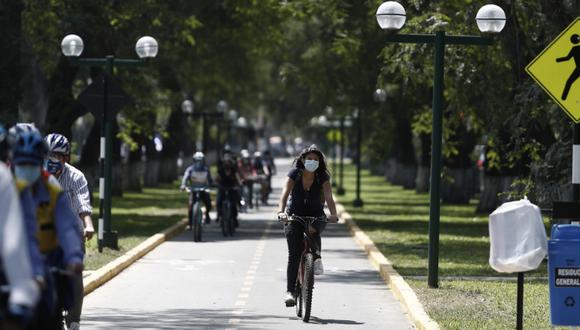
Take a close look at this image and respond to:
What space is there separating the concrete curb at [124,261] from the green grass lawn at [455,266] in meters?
4.01

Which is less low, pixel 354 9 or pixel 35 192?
pixel 354 9

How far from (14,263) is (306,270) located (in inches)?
332

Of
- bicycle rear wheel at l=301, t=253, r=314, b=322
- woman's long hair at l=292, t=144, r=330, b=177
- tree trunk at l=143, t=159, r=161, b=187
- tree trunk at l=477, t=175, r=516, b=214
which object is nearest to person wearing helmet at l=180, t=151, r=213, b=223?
tree trunk at l=477, t=175, r=516, b=214

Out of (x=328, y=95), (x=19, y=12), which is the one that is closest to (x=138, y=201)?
(x=328, y=95)

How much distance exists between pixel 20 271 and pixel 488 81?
82.0 ft

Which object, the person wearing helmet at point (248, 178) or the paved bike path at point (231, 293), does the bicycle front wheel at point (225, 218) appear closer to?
the paved bike path at point (231, 293)

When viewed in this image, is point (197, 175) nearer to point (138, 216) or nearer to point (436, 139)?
point (138, 216)

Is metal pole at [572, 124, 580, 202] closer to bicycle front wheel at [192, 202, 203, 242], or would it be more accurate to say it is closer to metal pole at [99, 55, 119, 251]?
metal pole at [99, 55, 119, 251]

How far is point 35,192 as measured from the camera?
26.0 feet

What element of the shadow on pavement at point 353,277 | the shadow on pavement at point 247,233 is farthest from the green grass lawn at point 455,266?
the shadow on pavement at point 247,233

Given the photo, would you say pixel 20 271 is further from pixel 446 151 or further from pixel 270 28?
pixel 270 28

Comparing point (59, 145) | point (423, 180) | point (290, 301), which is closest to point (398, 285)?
point (290, 301)

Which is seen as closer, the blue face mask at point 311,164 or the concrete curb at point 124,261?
the blue face mask at point 311,164

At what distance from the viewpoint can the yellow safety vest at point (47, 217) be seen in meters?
8.00
